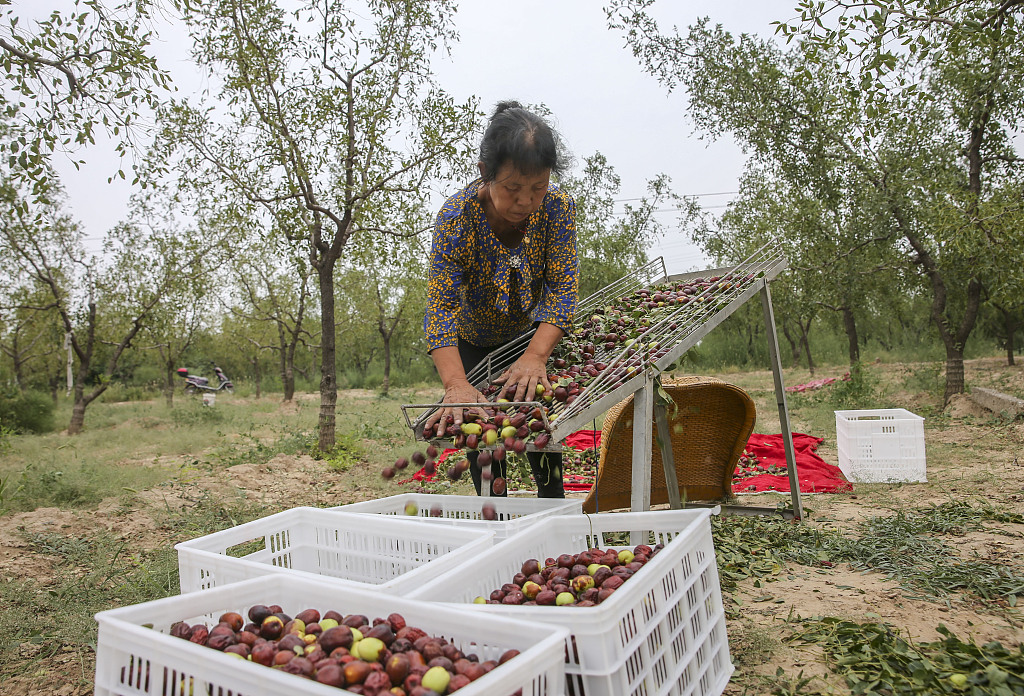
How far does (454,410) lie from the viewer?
2.48 m

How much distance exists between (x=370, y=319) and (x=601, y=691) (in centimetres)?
2694

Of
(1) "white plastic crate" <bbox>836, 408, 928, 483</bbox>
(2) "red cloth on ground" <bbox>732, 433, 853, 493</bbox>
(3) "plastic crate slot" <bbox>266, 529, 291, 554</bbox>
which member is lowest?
(2) "red cloth on ground" <bbox>732, 433, 853, 493</bbox>

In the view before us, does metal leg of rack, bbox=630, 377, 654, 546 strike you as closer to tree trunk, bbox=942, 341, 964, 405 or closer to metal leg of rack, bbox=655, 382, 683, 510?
metal leg of rack, bbox=655, 382, 683, 510

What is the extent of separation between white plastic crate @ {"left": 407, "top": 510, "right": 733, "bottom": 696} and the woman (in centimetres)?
56

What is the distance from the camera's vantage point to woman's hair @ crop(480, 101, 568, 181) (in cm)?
247

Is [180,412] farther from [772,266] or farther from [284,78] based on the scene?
[772,266]

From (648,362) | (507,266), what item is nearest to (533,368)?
(648,362)

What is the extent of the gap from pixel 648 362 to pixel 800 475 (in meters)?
4.10

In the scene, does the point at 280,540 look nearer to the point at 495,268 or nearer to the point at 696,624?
the point at 495,268

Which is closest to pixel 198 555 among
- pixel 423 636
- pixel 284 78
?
pixel 423 636

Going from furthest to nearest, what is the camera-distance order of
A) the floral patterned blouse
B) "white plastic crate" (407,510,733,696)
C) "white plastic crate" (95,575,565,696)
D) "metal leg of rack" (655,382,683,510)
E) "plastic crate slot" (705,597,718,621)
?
"metal leg of rack" (655,382,683,510), the floral patterned blouse, "plastic crate slot" (705,597,718,621), "white plastic crate" (407,510,733,696), "white plastic crate" (95,575,565,696)

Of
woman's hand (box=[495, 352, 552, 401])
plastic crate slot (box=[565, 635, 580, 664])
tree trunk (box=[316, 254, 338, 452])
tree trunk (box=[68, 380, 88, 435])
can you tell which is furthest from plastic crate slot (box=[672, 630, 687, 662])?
tree trunk (box=[68, 380, 88, 435])

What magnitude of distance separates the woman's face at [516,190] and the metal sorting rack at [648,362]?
75cm

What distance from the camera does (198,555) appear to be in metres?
2.30
